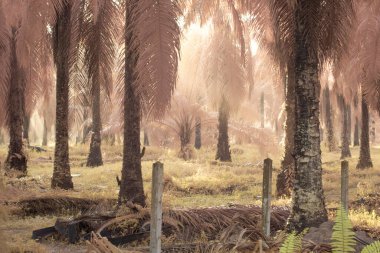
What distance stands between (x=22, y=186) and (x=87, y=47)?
171 inches

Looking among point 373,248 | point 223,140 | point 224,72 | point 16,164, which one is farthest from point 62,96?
point 223,140

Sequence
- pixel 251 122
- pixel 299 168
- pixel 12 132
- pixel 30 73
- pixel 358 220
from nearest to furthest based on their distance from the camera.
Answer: pixel 299 168 < pixel 358 220 < pixel 30 73 < pixel 12 132 < pixel 251 122

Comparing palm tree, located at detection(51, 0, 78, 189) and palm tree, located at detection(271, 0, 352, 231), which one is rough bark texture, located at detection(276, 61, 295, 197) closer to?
palm tree, located at detection(271, 0, 352, 231)

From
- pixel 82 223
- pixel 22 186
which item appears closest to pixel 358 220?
pixel 82 223

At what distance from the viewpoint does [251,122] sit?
26.8 m

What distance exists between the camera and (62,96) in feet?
41.6

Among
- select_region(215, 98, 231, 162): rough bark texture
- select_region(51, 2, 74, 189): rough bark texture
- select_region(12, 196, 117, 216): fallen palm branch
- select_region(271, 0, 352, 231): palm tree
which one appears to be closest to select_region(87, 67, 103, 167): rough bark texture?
select_region(215, 98, 231, 162): rough bark texture

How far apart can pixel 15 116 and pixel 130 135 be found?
23.2 feet

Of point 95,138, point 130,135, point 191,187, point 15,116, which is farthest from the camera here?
point 95,138

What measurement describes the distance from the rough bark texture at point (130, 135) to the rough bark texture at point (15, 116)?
6.65 metres

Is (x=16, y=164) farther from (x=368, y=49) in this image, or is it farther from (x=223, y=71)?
(x=368, y=49)

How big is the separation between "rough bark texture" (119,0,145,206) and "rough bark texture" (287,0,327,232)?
341cm

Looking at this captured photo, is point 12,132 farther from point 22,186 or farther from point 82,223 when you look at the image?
point 82,223

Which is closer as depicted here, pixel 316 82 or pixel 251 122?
pixel 316 82
